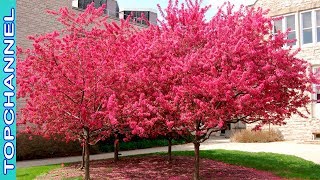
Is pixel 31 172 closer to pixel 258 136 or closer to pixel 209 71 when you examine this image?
pixel 209 71

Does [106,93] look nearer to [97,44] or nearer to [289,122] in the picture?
[97,44]

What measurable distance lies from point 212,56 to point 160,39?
1.41 meters

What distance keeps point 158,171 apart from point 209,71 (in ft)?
14.0

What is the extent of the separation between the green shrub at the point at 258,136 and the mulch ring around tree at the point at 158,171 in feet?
29.8

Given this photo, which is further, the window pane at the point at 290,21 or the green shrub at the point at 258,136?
the window pane at the point at 290,21

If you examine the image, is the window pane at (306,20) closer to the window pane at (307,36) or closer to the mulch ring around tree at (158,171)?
the window pane at (307,36)

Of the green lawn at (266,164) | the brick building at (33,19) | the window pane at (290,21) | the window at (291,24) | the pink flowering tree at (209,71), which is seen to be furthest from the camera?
the window pane at (290,21)

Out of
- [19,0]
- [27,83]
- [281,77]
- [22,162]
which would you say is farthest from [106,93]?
[19,0]

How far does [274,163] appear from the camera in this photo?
13422mm

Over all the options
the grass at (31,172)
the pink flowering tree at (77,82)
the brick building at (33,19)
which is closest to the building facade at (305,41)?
the brick building at (33,19)

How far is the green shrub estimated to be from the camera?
22.7 meters

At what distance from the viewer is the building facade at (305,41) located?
2211cm

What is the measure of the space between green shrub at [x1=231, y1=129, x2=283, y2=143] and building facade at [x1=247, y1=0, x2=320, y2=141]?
0.52m

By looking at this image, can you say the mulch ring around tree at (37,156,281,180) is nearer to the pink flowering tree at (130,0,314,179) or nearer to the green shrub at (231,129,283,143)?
the pink flowering tree at (130,0,314,179)
